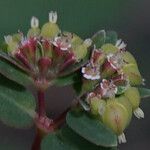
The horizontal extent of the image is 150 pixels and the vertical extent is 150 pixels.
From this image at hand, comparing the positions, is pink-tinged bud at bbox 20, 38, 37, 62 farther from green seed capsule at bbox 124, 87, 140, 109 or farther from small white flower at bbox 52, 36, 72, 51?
green seed capsule at bbox 124, 87, 140, 109

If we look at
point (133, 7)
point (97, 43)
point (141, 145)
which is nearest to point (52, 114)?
point (141, 145)

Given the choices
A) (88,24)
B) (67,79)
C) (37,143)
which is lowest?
(88,24)

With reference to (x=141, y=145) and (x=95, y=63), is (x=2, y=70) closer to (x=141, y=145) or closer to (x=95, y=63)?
(x=95, y=63)

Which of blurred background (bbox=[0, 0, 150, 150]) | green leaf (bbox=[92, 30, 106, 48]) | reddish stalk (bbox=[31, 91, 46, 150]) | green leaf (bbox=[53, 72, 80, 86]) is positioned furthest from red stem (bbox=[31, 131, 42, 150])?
blurred background (bbox=[0, 0, 150, 150])

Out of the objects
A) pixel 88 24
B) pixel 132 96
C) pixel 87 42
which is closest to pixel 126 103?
pixel 132 96

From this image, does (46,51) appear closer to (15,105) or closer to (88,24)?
(15,105)

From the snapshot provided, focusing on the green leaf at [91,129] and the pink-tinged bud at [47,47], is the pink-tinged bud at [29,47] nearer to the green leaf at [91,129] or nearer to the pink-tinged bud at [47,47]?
the pink-tinged bud at [47,47]

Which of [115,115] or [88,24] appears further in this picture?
[88,24]
